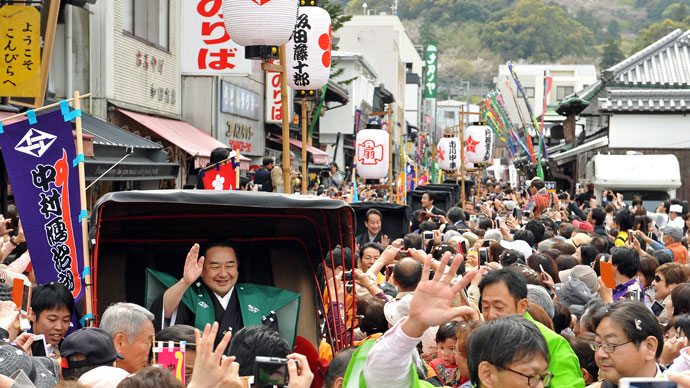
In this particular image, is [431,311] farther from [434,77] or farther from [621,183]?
[434,77]

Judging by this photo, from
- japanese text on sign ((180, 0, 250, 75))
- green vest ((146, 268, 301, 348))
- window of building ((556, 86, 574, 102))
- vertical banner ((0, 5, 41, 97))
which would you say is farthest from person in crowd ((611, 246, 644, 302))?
window of building ((556, 86, 574, 102))

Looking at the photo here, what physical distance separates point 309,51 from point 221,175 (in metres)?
2.67

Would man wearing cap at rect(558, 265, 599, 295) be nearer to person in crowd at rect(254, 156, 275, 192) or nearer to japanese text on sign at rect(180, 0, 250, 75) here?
person in crowd at rect(254, 156, 275, 192)

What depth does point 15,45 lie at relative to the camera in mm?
11297

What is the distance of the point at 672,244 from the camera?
41.2ft

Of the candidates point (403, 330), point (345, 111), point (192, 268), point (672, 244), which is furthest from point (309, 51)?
point (345, 111)

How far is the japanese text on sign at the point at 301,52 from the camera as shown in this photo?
479 inches

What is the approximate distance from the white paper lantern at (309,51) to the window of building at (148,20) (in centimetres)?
582

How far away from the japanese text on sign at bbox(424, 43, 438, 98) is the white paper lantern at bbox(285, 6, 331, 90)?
62150 millimetres

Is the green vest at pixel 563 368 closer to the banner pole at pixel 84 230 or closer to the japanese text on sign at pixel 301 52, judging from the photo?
the banner pole at pixel 84 230

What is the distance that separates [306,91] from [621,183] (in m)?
16.4

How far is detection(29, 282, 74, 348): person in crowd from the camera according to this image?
5.77 meters

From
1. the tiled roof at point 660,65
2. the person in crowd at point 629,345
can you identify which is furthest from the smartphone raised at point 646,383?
the tiled roof at point 660,65

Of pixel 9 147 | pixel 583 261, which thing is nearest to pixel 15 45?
pixel 9 147
